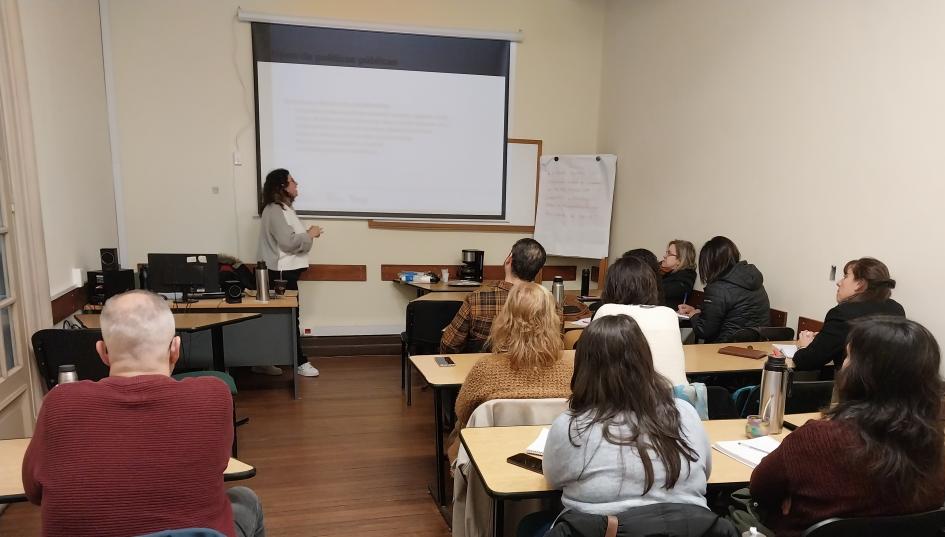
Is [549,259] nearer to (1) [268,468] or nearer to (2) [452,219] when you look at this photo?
(2) [452,219]

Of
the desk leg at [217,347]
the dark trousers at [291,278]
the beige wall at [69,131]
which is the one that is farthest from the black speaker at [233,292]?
the beige wall at [69,131]

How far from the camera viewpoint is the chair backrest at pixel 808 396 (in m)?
2.40

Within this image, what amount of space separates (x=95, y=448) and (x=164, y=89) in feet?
14.6

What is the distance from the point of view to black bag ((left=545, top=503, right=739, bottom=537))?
1.21m

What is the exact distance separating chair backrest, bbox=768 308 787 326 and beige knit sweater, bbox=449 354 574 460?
2001mm

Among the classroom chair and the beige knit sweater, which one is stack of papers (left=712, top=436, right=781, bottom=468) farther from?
the classroom chair

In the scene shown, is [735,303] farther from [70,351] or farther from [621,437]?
[70,351]

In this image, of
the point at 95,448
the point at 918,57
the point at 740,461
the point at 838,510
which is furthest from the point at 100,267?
the point at 918,57

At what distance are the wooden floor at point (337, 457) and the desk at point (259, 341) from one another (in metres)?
0.30

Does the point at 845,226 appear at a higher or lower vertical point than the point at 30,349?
higher

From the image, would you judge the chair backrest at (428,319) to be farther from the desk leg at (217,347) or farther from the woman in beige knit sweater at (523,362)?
the woman in beige knit sweater at (523,362)

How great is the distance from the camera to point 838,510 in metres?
1.33

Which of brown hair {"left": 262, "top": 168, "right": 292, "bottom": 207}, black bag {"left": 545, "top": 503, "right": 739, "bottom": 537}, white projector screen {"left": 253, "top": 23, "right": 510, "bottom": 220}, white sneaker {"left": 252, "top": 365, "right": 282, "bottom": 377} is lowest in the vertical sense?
white sneaker {"left": 252, "top": 365, "right": 282, "bottom": 377}

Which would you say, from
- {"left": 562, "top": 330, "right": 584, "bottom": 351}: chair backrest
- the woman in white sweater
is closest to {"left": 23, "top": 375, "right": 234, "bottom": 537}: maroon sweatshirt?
the woman in white sweater
